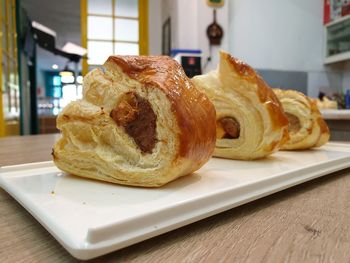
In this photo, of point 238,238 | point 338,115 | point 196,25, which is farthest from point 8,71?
point 238,238

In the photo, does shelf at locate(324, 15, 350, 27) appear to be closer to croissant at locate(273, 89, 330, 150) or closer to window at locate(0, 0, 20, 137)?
croissant at locate(273, 89, 330, 150)

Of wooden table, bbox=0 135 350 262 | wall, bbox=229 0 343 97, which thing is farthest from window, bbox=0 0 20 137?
wooden table, bbox=0 135 350 262

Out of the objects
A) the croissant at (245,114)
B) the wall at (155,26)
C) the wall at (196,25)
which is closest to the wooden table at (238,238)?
the croissant at (245,114)

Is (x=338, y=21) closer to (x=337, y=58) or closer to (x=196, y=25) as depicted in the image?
(x=337, y=58)

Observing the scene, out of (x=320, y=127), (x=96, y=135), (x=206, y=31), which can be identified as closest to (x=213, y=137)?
(x=96, y=135)

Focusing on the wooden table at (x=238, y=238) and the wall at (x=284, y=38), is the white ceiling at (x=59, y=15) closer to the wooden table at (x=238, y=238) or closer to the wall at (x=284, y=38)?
the wall at (x=284, y=38)

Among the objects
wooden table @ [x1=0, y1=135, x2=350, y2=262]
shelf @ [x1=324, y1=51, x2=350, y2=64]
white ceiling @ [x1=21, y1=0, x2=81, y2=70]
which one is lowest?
wooden table @ [x1=0, y1=135, x2=350, y2=262]
